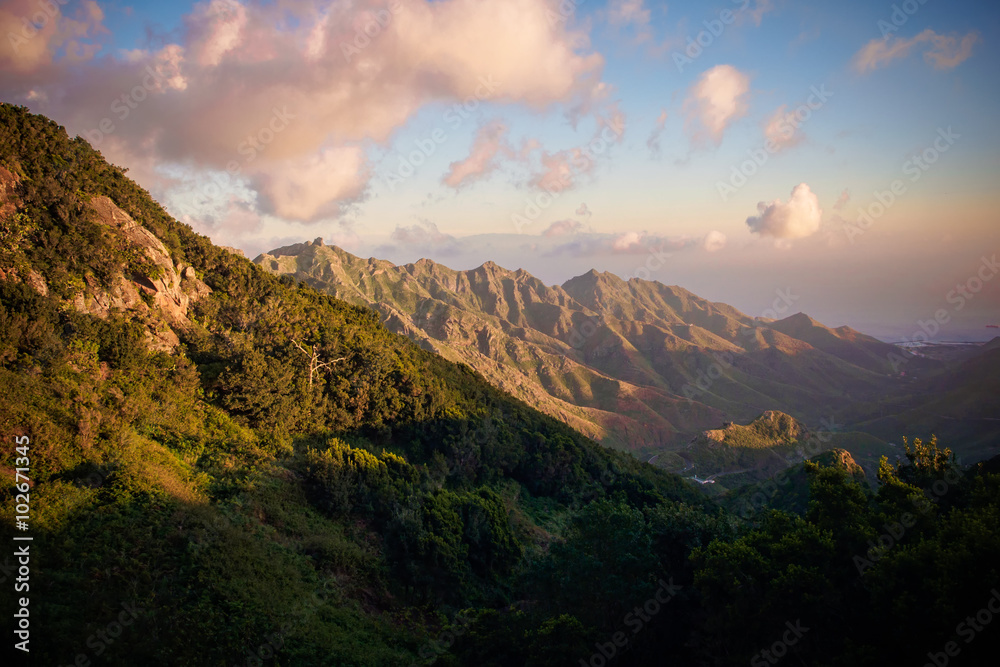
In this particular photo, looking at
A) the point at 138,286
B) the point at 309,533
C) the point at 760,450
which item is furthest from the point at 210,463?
the point at 760,450

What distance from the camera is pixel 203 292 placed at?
3312 centimetres

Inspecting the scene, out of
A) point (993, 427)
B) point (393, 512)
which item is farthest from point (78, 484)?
point (993, 427)

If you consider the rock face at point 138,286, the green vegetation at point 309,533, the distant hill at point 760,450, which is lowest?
the distant hill at point 760,450

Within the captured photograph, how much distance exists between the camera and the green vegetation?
13.5 meters

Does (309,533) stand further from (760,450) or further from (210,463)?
(760,450)

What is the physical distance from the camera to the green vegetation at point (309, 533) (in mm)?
13508

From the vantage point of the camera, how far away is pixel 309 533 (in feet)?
73.9

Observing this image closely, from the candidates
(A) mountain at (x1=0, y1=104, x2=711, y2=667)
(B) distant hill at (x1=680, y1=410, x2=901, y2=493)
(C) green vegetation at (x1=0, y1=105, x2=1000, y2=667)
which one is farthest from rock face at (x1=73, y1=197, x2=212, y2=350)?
(B) distant hill at (x1=680, y1=410, x2=901, y2=493)

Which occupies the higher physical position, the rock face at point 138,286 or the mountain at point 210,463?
the rock face at point 138,286

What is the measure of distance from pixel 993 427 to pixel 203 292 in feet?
640

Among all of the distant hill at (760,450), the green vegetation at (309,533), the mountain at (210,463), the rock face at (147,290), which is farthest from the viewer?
the distant hill at (760,450)

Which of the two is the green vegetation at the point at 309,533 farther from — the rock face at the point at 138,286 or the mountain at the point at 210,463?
the rock face at the point at 138,286

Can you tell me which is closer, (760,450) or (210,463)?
(210,463)

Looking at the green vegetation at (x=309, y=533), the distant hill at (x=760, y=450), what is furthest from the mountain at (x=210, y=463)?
the distant hill at (x=760, y=450)
